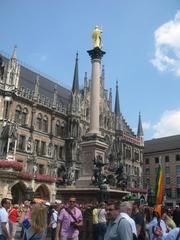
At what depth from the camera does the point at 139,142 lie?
66125mm

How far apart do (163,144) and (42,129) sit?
123 ft

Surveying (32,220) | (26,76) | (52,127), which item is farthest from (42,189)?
(32,220)

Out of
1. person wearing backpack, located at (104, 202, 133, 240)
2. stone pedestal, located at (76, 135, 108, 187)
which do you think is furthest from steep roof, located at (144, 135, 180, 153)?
person wearing backpack, located at (104, 202, 133, 240)

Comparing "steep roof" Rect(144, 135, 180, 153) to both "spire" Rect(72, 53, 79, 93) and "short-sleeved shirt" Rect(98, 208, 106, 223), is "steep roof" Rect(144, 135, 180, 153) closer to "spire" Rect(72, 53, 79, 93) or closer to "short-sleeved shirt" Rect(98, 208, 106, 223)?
"spire" Rect(72, 53, 79, 93)

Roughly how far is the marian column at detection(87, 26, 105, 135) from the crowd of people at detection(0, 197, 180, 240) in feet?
35.1

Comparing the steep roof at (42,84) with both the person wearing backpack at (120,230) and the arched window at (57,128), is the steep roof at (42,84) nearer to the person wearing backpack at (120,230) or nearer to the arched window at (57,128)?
the arched window at (57,128)

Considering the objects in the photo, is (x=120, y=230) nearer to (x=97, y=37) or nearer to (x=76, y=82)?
(x=97, y=37)

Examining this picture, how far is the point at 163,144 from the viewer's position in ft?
244

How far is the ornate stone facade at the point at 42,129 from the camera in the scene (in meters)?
38.3

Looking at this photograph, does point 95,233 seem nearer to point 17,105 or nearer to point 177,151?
point 17,105

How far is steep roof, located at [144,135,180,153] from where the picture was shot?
70.9 metres

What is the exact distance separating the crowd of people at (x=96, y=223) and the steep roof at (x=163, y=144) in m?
59.5

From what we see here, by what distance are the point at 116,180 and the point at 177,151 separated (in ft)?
156

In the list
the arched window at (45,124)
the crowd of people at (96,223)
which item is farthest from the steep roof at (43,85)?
the crowd of people at (96,223)
